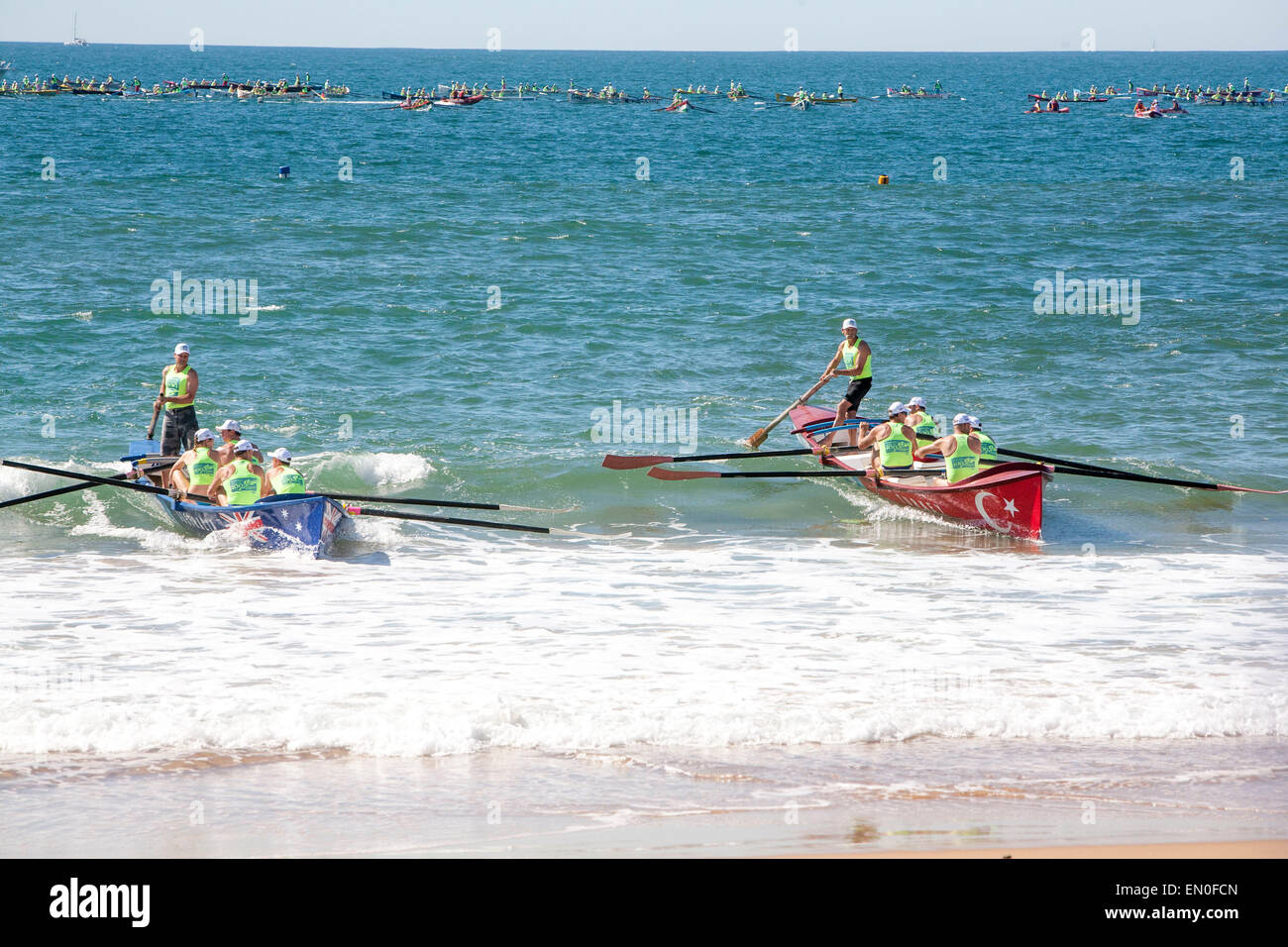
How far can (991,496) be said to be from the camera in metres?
14.2

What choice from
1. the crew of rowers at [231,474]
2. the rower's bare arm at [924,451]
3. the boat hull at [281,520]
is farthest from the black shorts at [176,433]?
the rower's bare arm at [924,451]

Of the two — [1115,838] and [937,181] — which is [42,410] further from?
[937,181]

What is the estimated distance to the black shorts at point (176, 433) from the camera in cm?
1558

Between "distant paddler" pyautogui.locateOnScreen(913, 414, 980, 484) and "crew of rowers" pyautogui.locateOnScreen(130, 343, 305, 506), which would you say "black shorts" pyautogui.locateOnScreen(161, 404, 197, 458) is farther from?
"distant paddler" pyautogui.locateOnScreen(913, 414, 980, 484)

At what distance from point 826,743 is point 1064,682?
2382 mm

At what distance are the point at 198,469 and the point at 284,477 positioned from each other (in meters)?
1.33

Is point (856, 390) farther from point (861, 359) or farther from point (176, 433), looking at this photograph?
point (176, 433)

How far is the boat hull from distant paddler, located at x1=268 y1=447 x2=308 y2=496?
29cm

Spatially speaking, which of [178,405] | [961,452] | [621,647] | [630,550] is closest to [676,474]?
[630,550]

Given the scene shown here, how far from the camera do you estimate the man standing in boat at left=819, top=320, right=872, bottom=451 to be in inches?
679

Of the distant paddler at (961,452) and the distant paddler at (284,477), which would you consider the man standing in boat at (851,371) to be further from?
the distant paddler at (284,477)

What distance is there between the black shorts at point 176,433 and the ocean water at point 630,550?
0.84 m

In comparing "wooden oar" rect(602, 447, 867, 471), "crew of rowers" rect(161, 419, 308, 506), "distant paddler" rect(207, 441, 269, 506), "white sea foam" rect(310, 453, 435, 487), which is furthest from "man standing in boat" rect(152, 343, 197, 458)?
"wooden oar" rect(602, 447, 867, 471)

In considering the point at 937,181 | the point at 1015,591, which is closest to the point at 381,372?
the point at 1015,591
